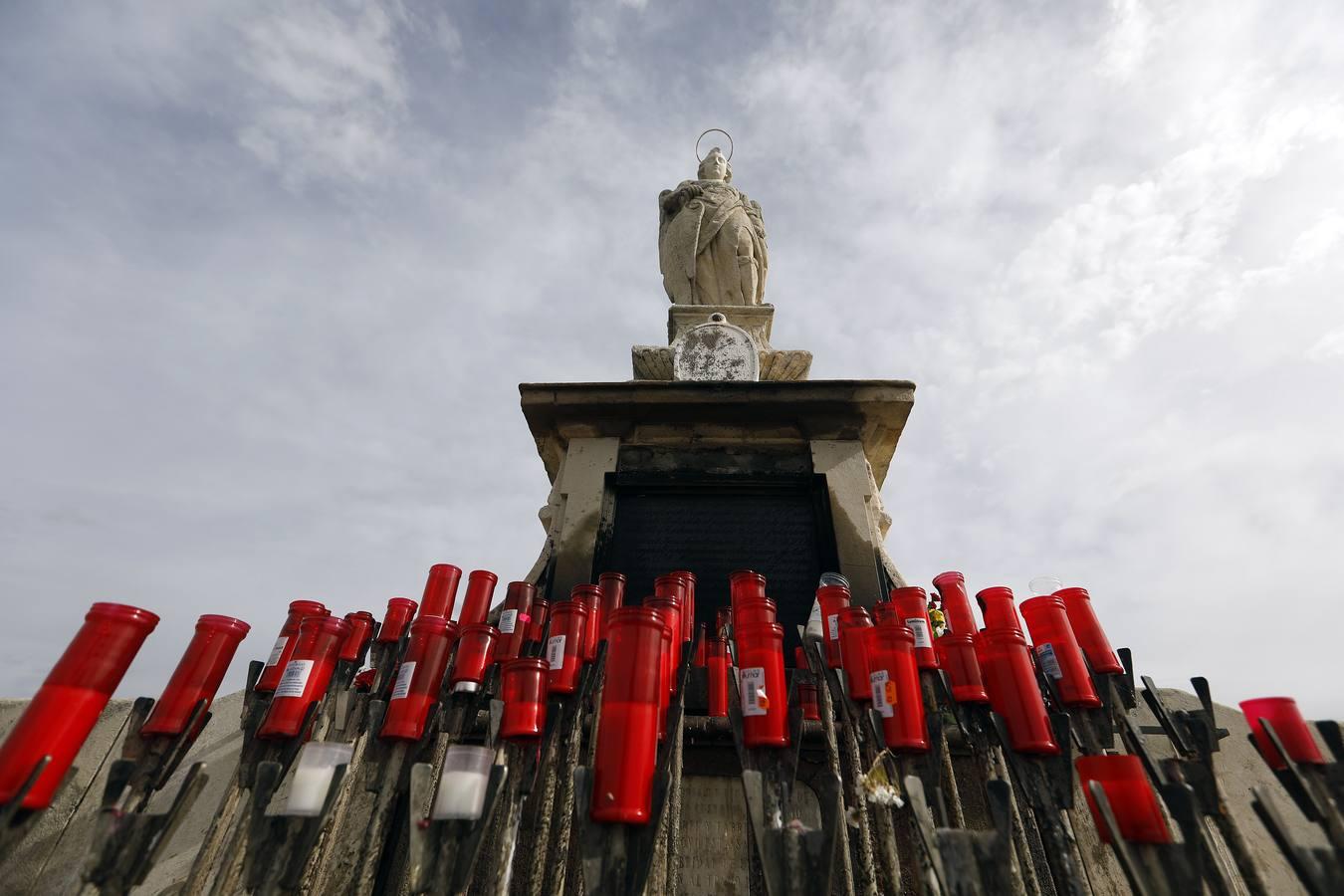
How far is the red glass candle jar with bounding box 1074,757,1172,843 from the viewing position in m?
1.71

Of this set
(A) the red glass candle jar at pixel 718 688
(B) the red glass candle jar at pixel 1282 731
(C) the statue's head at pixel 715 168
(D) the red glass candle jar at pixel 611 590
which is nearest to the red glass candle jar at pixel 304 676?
(D) the red glass candle jar at pixel 611 590

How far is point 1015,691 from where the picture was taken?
7.42 ft

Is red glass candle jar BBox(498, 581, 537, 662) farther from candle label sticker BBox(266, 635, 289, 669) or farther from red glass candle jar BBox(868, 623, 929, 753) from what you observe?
red glass candle jar BBox(868, 623, 929, 753)

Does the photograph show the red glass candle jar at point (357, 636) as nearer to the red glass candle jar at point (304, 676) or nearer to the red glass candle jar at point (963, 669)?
the red glass candle jar at point (304, 676)

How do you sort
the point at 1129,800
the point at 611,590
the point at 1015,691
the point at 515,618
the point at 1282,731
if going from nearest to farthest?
the point at 1129,800, the point at 1282,731, the point at 1015,691, the point at 515,618, the point at 611,590

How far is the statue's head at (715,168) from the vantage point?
29.3ft

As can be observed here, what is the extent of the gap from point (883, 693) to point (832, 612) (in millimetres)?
645

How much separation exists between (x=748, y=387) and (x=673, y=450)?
76cm

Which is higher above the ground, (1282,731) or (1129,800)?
(1282,731)

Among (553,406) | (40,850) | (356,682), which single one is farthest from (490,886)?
(553,406)

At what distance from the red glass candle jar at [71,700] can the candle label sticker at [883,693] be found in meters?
Result: 2.67

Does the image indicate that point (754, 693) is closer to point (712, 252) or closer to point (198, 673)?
point (198, 673)

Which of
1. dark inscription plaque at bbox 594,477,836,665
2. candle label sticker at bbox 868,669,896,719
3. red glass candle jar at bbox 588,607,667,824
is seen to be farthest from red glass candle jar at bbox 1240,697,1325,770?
dark inscription plaque at bbox 594,477,836,665

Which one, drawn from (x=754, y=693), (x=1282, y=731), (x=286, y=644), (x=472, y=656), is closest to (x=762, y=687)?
(x=754, y=693)
